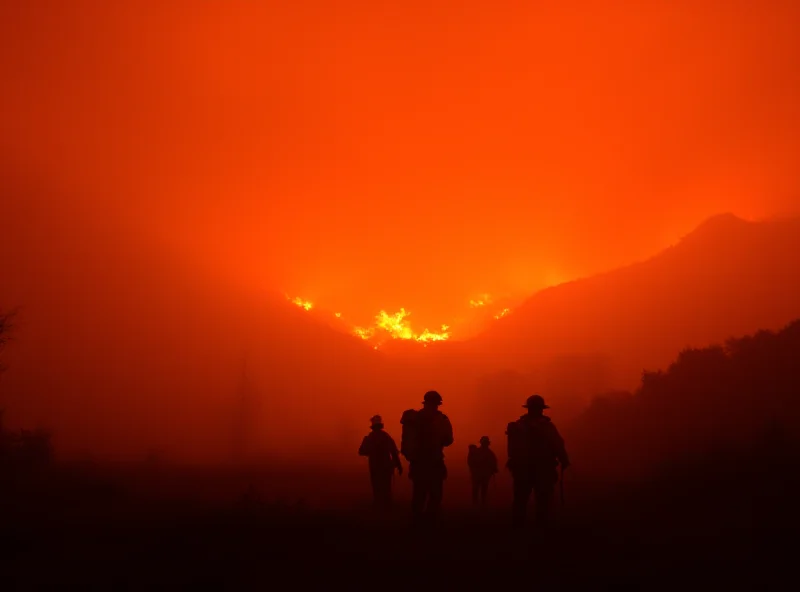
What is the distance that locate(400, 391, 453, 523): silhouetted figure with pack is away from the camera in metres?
12.7

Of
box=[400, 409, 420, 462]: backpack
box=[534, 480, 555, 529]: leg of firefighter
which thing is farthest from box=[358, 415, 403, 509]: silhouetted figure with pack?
box=[534, 480, 555, 529]: leg of firefighter

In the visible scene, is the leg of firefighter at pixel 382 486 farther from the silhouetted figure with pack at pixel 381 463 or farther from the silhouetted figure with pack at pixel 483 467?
the silhouetted figure with pack at pixel 483 467

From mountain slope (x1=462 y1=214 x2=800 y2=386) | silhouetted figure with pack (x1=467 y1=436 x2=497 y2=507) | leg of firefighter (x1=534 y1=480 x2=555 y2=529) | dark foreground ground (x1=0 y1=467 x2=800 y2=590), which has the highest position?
mountain slope (x1=462 y1=214 x2=800 y2=386)

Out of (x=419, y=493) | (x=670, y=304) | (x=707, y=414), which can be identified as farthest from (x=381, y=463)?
(x=670, y=304)

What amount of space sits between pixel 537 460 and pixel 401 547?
4239 mm

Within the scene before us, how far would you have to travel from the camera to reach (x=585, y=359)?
86.4m

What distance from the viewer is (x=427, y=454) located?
12.8 metres

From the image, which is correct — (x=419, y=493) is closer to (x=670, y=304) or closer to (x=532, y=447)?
(x=532, y=447)

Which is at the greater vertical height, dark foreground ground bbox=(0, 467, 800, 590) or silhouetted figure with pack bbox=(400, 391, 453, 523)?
silhouetted figure with pack bbox=(400, 391, 453, 523)

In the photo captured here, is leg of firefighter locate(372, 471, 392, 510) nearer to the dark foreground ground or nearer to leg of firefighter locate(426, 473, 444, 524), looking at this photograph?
the dark foreground ground

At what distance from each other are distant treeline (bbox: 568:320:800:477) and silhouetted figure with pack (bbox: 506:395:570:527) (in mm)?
7425

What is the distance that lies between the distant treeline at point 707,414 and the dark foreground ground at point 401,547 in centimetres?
469

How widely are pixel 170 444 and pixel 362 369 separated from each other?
45.2 metres

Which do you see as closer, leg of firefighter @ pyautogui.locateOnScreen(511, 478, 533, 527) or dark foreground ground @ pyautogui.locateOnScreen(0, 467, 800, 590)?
dark foreground ground @ pyautogui.locateOnScreen(0, 467, 800, 590)
